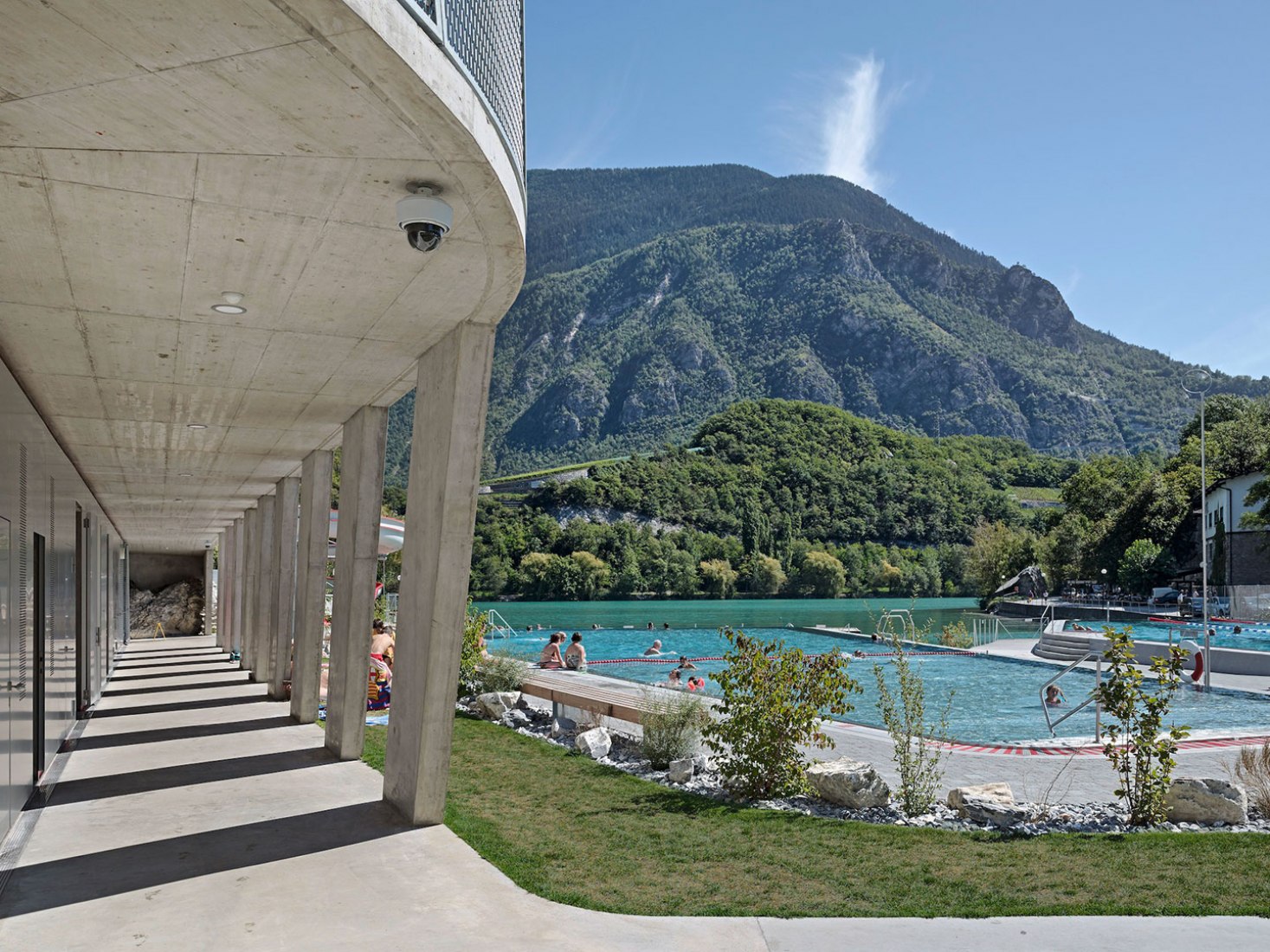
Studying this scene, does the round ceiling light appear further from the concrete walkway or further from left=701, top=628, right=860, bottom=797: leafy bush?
left=701, top=628, right=860, bottom=797: leafy bush

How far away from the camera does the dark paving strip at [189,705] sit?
12.4 metres

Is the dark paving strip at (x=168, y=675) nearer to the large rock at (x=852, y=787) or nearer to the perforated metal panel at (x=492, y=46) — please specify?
the large rock at (x=852, y=787)

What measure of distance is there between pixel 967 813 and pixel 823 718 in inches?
50.1

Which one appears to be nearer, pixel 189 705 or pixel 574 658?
pixel 189 705

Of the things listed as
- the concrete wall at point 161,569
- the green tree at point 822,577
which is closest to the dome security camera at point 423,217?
the concrete wall at point 161,569

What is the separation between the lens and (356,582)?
29.8ft

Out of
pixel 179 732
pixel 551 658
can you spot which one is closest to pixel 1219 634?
pixel 551 658

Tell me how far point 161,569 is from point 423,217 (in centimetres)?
3125

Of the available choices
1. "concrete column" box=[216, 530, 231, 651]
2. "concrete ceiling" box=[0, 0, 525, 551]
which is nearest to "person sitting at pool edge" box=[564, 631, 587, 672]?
"concrete ceiling" box=[0, 0, 525, 551]

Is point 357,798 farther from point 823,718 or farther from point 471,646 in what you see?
point 471,646

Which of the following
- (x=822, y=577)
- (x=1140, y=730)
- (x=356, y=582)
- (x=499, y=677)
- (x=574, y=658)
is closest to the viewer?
(x=1140, y=730)

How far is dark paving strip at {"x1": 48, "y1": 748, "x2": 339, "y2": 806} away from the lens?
25.1ft

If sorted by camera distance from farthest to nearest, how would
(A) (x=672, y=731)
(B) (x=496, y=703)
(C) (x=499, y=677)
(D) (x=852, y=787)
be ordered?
(C) (x=499, y=677), (B) (x=496, y=703), (A) (x=672, y=731), (D) (x=852, y=787)

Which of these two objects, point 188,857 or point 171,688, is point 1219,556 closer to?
point 171,688
